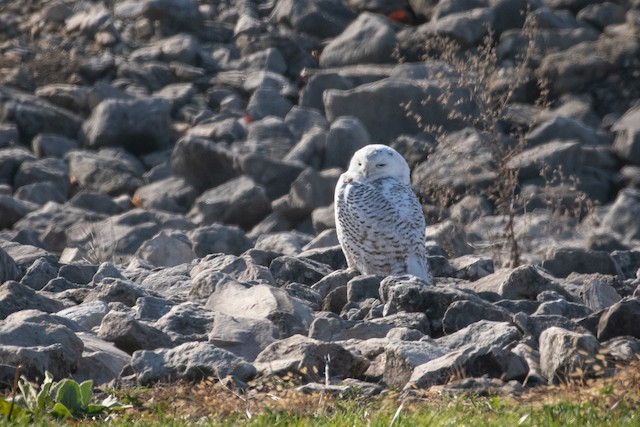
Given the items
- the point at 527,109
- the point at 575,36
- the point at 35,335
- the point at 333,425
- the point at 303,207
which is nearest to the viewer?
the point at 333,425

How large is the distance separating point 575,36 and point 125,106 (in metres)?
7.34

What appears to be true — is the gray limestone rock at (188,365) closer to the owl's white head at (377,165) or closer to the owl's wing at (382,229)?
the owl's wing at (382,229)

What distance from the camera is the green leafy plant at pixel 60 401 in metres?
5.32

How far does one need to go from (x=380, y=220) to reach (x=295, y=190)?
676 cm

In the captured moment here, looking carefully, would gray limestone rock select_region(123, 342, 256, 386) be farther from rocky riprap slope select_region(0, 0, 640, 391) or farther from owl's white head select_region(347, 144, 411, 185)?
owl's white head select_region(347, 144, 411, 185)

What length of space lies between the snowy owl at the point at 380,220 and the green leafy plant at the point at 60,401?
173 inches

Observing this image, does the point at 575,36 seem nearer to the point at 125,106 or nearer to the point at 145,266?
the point at 125,106

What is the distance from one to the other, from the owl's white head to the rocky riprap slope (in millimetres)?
712

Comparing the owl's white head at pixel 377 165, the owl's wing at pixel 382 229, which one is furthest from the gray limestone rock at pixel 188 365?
the owl's white head at pixel 377 165

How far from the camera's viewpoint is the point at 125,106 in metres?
19.8

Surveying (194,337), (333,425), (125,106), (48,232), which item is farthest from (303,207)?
(333,425)

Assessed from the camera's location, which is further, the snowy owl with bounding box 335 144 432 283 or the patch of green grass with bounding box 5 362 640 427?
the snowy owl with bounding box 335 144 432 283

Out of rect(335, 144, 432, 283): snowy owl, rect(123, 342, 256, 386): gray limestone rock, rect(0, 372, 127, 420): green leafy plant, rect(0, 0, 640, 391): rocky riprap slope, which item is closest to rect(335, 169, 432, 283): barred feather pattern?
rect(335, 144, 432, 283): snowy owl

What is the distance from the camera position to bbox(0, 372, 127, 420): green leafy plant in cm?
532
